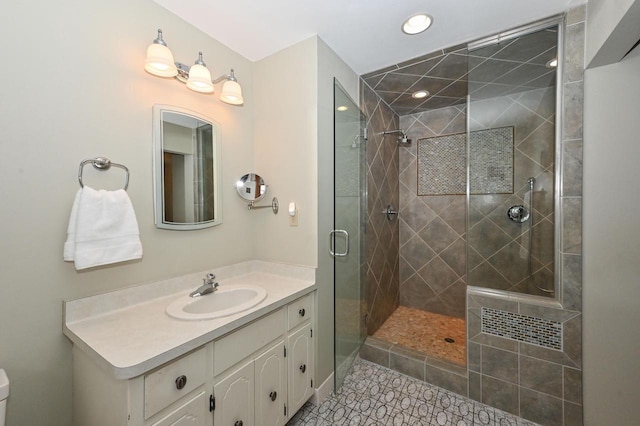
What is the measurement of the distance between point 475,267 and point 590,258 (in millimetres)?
598

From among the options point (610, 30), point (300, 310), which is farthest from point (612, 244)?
point (300, 310)

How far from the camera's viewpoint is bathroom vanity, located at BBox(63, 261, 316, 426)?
86 centimetres

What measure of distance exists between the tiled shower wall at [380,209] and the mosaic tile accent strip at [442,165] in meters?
0.32

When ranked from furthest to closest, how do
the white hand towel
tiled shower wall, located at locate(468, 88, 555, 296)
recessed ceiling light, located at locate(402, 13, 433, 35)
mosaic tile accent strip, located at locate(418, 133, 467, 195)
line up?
mosaic tile accent strip, located at locate(418, 133, 467, 195) < tiled shower wall, located at locate(468, 88, 555, 296) < recessed ceiling light, located at locate(402, 13, 433, 35) < the white hand towel

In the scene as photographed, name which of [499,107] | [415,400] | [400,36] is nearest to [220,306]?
[415,400]

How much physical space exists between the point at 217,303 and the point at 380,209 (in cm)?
182

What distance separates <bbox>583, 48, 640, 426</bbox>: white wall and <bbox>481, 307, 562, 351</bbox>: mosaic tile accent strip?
0.14 m

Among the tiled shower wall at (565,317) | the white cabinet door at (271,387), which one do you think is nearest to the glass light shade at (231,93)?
the white cabinet door at (271,387)

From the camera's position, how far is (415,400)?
5.83ft

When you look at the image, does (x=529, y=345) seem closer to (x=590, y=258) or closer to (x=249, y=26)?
(x=590, y=258)

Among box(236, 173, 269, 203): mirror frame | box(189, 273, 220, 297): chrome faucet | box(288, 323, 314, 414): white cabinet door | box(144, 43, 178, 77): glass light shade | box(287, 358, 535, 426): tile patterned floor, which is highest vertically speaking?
box(144, 43, 178, 77): glass light shade

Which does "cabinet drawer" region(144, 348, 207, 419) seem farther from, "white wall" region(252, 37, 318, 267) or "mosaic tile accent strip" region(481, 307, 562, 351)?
"mosaic tile accent strip" region(481, 307, 562, 351)

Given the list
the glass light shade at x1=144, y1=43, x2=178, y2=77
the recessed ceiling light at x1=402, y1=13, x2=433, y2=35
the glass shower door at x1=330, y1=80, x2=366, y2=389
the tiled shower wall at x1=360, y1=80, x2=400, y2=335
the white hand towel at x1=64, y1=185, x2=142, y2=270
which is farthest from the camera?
the tiled shower wall at x1=360, y1=80, x2=400, y2=335

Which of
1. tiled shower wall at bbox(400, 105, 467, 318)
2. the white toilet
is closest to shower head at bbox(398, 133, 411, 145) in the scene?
tiled shower wall at bbox(400, 105, 467, 318)
